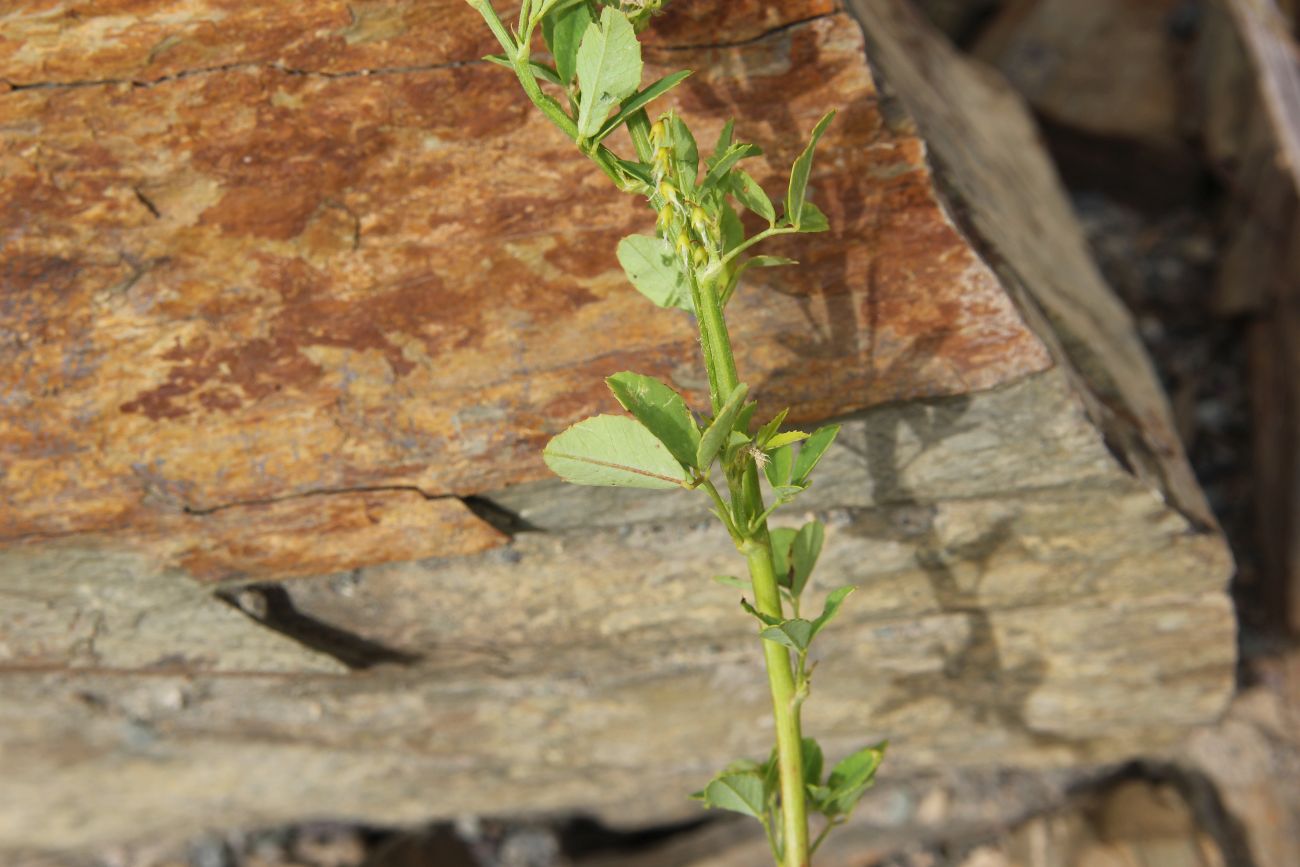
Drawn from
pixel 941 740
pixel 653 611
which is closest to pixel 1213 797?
pixel 941 740

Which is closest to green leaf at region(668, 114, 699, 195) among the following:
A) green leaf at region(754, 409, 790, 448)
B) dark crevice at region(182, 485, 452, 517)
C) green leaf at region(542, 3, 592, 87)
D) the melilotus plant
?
the melilotus plant

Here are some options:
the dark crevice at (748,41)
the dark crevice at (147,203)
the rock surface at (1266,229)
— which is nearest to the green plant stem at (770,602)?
the dark crevice at (748,41)

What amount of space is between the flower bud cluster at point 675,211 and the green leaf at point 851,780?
0.57 meters

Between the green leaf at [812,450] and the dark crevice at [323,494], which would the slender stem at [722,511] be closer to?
the green leaf at [812,450]

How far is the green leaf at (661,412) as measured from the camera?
102cm

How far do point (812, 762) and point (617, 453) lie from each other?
0.44 meters

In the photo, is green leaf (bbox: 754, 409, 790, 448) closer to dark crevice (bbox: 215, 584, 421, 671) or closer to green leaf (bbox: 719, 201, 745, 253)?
green leaf (bbox: 719, 201, 745, 253)

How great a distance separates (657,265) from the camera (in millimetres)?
1141

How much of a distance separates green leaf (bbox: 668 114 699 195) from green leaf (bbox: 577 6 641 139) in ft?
0.16

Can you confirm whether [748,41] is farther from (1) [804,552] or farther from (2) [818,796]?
(2) [818,796]

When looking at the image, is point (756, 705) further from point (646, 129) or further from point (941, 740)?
point (646, 129)

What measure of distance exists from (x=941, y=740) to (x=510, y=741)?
694mm

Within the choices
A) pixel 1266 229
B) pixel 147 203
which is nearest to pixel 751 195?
pixel 147 203

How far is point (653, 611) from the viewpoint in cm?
165
